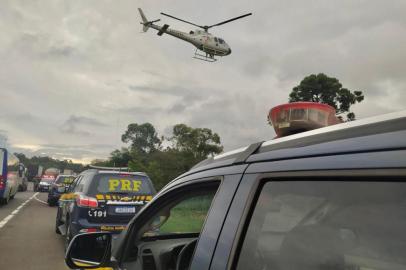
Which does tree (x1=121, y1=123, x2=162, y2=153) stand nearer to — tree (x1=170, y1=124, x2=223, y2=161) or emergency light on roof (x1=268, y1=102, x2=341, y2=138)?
tree (x1=170, y1=124, x2=223, y2=161)

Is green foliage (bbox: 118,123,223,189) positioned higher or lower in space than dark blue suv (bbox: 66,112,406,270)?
Result: higher

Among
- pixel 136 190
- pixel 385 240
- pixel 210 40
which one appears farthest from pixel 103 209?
pixel 210 40

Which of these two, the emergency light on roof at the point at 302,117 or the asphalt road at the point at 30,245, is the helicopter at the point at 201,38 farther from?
the emergency light on roof at the point at 302,117

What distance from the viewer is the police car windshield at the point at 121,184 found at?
8.63 meters

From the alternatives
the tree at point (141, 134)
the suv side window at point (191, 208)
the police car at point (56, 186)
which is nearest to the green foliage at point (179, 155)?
the police car at point (56, 186)

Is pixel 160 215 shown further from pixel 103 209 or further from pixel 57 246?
pixel 57 246

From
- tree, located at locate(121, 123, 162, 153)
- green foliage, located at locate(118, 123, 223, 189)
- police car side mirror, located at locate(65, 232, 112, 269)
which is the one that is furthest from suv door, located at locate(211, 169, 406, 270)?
tree, located at locate(121, 123, 162, 153)

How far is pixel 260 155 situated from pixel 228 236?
0.31 m

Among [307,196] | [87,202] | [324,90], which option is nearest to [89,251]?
[307,196]

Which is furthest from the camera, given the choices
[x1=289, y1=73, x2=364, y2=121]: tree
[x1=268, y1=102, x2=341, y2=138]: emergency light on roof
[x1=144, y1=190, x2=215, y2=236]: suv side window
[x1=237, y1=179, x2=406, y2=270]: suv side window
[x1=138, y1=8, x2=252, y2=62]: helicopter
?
[x1=138, y1=8, x2=252, y2=62]: helicopter

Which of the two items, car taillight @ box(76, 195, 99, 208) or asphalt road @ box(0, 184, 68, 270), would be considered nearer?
asphalt road @ box(0, 184, 68, 270)

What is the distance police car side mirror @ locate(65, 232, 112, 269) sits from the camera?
8.84 feet

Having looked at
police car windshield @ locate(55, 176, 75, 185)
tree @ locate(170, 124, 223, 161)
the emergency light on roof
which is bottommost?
the emergency light on roof

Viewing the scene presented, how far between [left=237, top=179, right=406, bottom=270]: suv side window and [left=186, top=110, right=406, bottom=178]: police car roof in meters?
0.10
